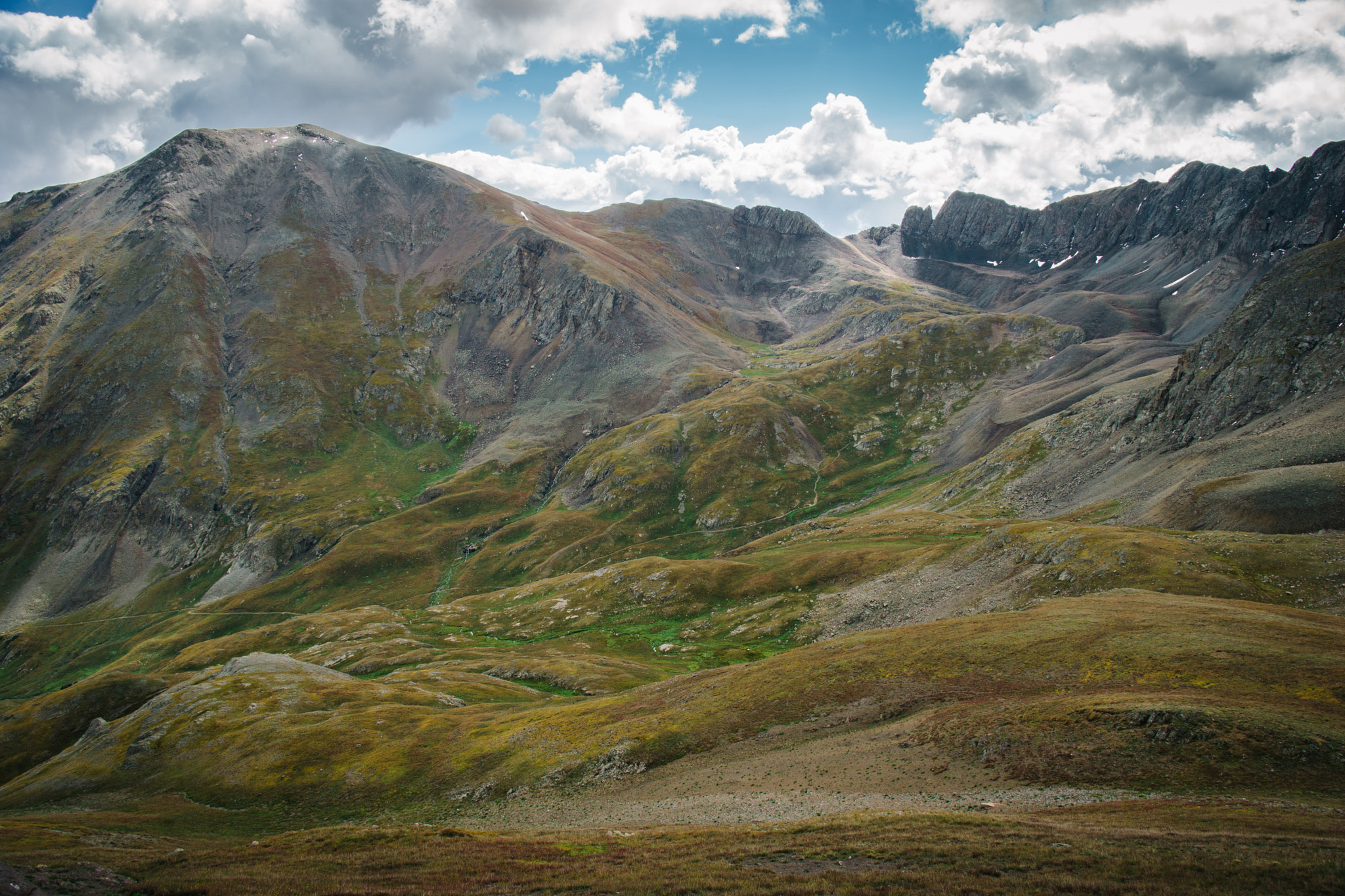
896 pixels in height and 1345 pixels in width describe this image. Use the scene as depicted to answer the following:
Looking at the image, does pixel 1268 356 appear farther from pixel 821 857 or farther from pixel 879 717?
pixel 821 857

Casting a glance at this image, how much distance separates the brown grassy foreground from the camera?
21.4 metres

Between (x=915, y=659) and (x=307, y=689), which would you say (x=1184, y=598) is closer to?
(x=915, y=659)

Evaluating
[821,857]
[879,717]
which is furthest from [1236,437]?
[821,857]

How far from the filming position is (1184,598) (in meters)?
60.0

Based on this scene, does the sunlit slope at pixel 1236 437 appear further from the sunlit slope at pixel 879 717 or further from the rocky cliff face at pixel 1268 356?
the sunlit slope at pixel 879 717

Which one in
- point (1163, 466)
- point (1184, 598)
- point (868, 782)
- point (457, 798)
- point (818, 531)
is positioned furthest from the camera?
point (818, 531)

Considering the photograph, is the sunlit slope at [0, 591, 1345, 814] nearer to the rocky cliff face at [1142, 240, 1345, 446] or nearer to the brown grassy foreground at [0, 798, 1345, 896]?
the brown grassy foreground at [0, 798, 1345, 896]

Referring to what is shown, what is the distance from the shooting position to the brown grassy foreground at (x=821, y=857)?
21.4 meters

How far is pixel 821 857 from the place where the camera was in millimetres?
26469

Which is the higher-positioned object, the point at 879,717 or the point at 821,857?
the point at 821,857

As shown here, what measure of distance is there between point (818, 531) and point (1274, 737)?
4899 inches

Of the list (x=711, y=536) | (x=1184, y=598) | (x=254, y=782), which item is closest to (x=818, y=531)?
(x=711, y=536)

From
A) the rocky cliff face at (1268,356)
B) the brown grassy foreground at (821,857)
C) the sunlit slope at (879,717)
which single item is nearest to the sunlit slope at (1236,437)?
the rocky cliff face at (1268,356)

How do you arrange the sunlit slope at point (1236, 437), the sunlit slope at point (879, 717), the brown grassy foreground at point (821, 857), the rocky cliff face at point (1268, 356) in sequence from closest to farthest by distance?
the brown grassy foreground at point (821, 857), the sunlit slope at point (879, 717), the sunlit slope at point (1236, 437), the rocky cliff face at point (1268, 356)
